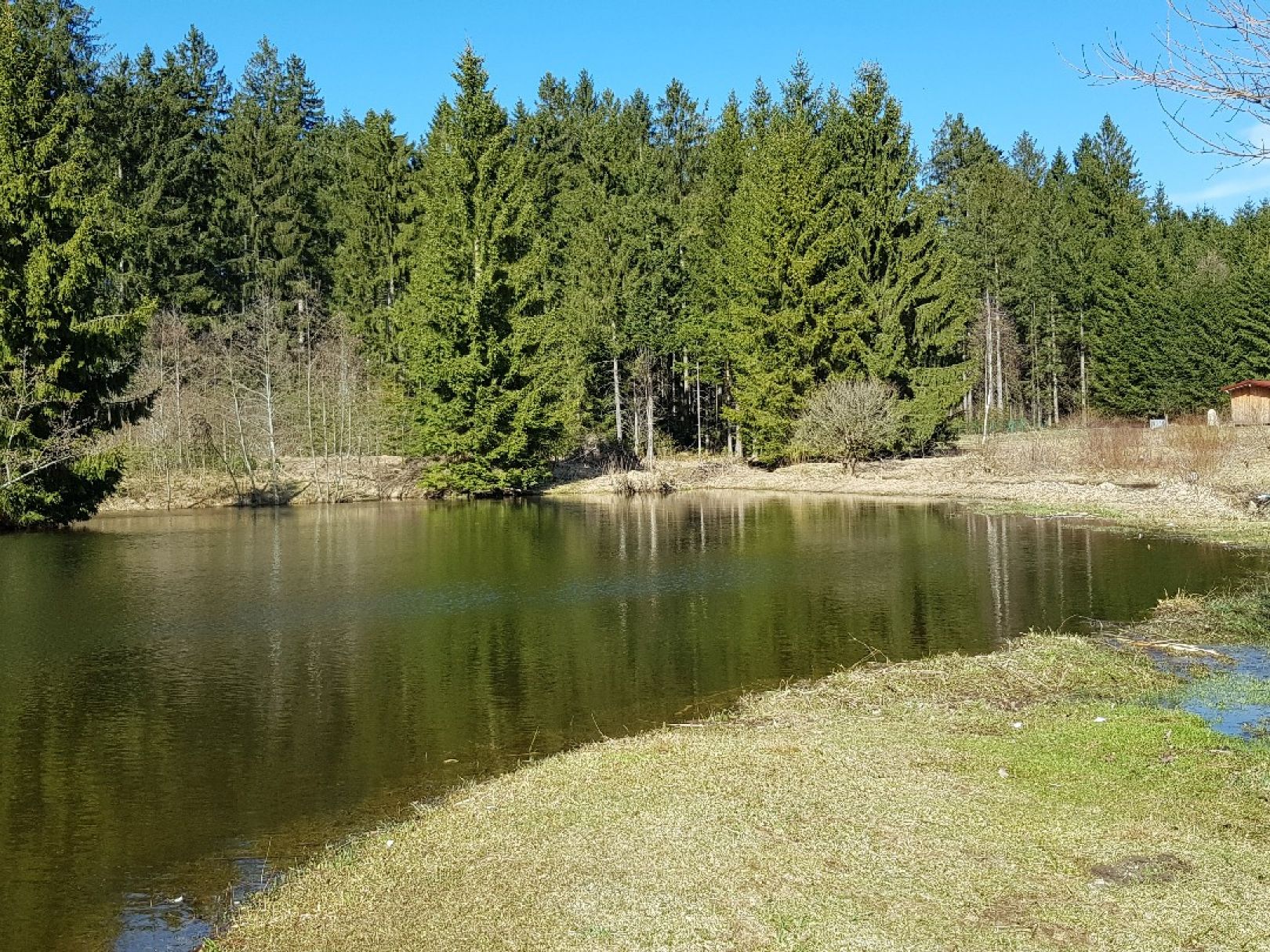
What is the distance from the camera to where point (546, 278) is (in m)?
56.7

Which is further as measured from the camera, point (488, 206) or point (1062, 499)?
point (488, 206)

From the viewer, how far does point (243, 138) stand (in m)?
54.7

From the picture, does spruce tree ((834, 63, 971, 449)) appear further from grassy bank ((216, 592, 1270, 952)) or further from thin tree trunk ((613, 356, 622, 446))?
grassy bank ((216, 592, 1270, 952))

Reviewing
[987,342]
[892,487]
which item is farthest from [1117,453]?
[987,342]

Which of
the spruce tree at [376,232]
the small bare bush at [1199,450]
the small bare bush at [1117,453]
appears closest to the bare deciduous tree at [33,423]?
→ the spruce tree at [376,232]

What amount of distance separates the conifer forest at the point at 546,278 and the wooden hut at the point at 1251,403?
6604 mm

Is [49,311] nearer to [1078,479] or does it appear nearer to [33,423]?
[33,423]

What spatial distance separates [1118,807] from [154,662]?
41.5 ft

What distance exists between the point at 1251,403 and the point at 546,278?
36.0m

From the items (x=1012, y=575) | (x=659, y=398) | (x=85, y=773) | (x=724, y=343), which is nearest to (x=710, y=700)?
(x=85, y=773)

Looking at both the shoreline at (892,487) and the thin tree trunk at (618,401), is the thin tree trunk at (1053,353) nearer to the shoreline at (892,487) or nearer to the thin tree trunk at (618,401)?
the shoreline at (892,487)

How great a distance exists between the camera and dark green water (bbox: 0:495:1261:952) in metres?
8.39

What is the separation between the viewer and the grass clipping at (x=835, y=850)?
18.8 ft

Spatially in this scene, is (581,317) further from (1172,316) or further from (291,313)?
(1172,316)
